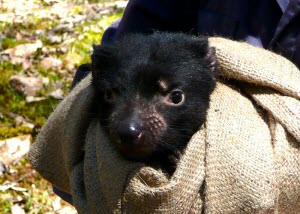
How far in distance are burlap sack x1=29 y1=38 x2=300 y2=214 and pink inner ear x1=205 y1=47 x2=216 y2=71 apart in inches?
1.1

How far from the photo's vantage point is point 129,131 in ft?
6.44

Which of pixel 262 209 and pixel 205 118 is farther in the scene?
pixel 205 118

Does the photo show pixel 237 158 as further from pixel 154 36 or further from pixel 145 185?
pixel 154 36

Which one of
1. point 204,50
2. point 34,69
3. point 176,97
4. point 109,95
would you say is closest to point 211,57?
point 204,50

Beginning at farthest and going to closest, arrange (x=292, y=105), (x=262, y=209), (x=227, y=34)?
(x=227, y=34)
(x=292, y=105)
(x=262, y=209)

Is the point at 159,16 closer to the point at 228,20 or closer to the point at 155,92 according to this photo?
the point at 228,20

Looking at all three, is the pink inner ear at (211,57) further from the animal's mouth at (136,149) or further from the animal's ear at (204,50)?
the animal's mouth at (136,149)

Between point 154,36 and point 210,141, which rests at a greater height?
point 154,36

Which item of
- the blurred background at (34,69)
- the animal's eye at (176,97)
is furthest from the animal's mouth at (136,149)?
the blurred background at (34,69)

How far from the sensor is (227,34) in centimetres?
258

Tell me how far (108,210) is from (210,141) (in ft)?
1.67

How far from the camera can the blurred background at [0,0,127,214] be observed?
3.77 meters

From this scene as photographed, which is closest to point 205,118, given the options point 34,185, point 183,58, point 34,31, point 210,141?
point 210,141

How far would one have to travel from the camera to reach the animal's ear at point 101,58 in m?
2.26
